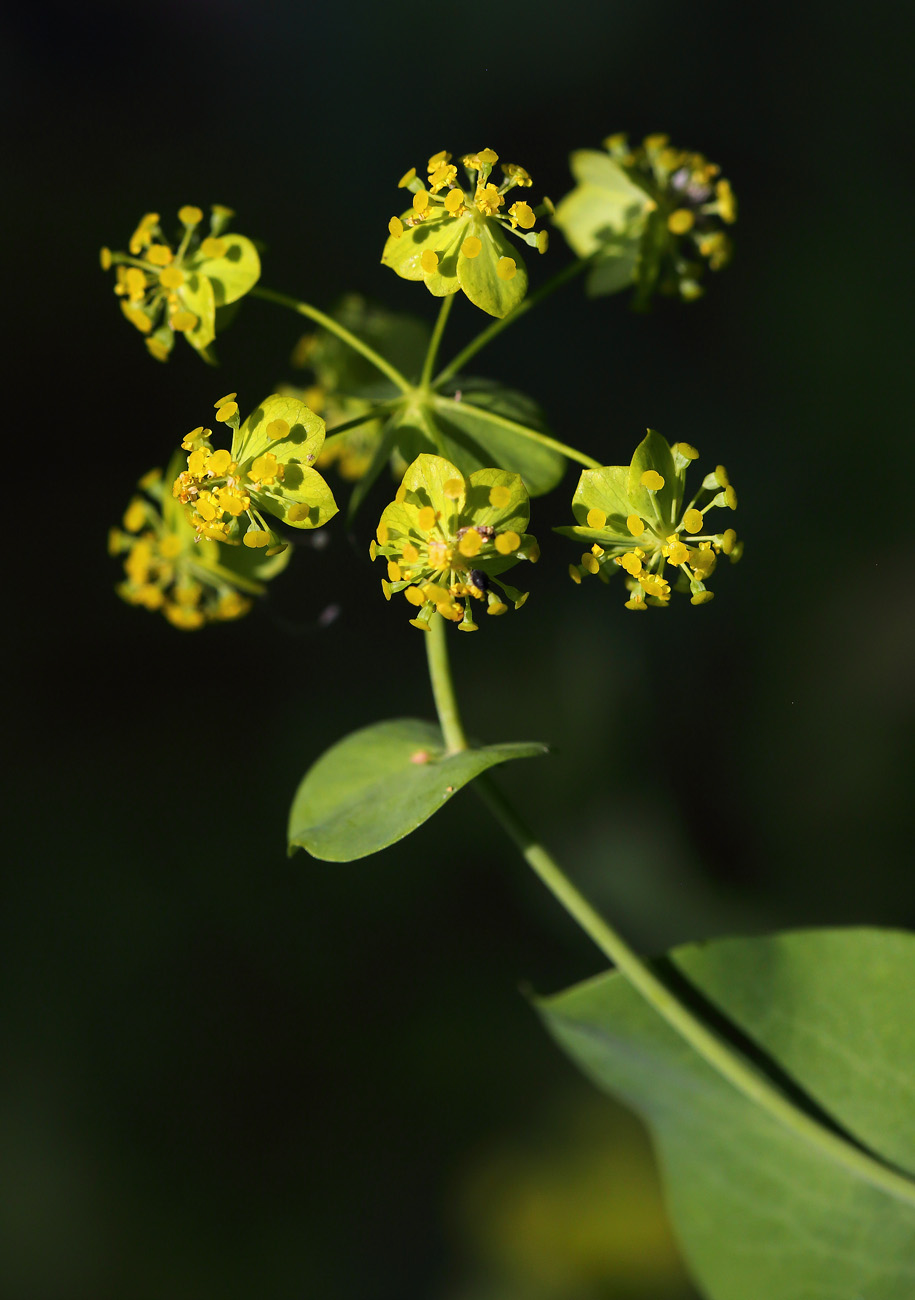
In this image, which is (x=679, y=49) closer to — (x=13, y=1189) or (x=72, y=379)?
(x=72, y=379)

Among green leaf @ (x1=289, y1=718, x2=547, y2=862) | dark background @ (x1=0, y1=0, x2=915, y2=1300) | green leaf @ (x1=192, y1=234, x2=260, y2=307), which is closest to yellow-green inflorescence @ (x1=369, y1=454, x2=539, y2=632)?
green leaf @ (x1=289, y1=718, x2=547, y2=862)

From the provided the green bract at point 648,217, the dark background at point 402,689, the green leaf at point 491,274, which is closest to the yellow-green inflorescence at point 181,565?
the green leaf at point 491,274

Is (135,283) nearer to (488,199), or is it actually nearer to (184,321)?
(184,321)

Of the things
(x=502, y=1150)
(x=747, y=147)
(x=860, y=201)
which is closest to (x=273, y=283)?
(x=747, y=147)

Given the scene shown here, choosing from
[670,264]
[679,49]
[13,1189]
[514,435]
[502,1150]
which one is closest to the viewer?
[514,435]

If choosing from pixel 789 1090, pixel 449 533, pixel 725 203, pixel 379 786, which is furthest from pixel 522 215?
pixel 789 1090

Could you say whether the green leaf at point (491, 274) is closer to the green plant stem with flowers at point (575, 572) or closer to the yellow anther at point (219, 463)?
the green plant stem with flowers at point (575, 572)
